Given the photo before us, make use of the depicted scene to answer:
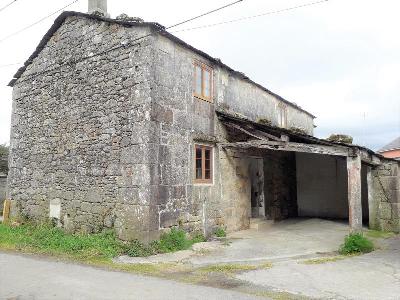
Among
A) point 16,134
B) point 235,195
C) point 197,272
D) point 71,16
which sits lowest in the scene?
point 197,272

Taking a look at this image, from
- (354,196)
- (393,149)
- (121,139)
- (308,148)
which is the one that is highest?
(393,149)

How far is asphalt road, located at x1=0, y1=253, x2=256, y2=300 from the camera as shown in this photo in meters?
5.57

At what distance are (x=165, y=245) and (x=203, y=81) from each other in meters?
5.04

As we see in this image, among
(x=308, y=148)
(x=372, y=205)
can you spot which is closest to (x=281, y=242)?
(x=308, y=148)

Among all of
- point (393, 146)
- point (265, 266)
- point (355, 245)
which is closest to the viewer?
point (265, 266)

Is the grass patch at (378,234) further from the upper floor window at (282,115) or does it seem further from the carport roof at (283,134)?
the upper floor window at (282,115)

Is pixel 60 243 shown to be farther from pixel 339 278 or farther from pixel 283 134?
pixel 339 278

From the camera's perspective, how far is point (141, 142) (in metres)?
9.09

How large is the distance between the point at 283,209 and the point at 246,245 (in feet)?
20.4

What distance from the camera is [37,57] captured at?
12742 mm

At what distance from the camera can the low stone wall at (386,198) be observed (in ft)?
39.3

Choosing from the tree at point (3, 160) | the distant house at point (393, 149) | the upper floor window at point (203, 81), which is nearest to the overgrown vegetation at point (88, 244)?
the upper floor window at point (203, 81)

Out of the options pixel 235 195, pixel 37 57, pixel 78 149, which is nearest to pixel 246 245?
pixel 235 195

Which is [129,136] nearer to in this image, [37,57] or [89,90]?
[89,90]
